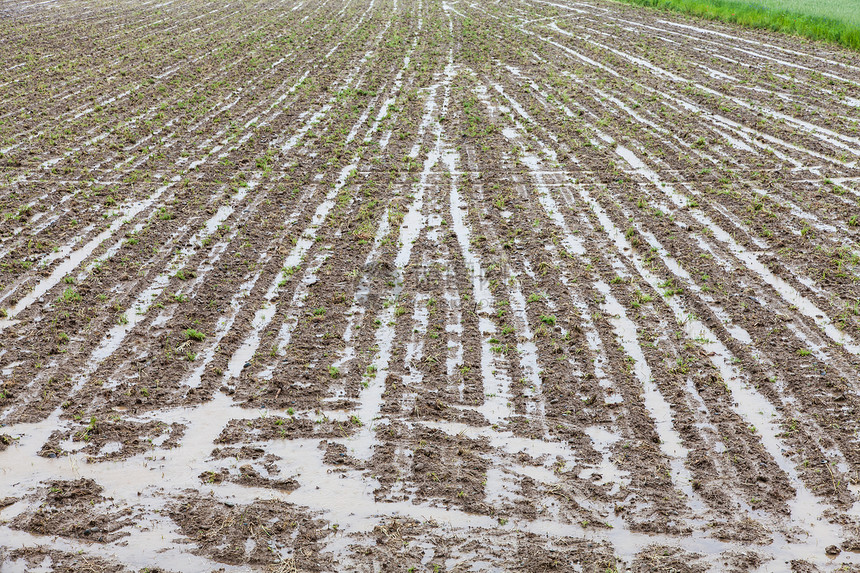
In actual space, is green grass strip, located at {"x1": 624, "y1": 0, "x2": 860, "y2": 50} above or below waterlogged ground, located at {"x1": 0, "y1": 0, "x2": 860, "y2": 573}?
above

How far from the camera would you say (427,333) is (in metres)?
9.05

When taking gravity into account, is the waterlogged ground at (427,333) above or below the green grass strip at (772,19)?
below

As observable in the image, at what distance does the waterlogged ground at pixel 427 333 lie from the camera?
6.32 meters

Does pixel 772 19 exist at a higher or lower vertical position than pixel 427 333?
higher

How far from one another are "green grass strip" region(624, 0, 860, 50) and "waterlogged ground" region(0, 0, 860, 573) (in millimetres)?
10551

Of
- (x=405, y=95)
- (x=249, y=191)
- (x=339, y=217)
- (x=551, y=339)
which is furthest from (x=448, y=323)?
(x=405, y=95)

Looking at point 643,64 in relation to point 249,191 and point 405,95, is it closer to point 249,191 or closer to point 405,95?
point 405,95

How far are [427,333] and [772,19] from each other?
1089 inches

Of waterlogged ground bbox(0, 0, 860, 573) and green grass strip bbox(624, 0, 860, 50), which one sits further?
green grass strip bbox(624, 0, 860, 50)

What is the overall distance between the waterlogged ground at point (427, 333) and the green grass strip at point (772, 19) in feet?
34.6

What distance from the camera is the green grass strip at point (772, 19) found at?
27.5 metres

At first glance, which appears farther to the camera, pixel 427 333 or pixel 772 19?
pixel 772 19

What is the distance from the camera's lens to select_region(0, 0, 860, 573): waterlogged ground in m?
6.32

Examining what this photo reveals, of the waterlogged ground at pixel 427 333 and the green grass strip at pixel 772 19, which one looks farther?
the green grass strip at pixel 772 19
